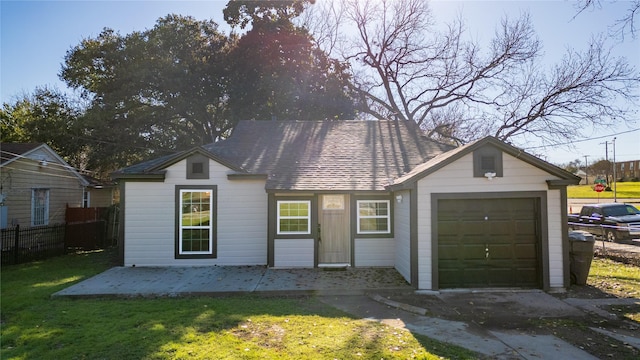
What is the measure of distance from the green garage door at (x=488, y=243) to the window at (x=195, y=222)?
7011 mm

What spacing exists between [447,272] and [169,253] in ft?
27.6

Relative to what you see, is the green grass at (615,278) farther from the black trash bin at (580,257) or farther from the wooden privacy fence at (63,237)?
the wooden privacy fence at (63,237)

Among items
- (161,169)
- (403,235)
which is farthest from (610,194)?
(161,169)

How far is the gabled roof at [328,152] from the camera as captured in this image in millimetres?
11898

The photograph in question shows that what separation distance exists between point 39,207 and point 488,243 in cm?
1823

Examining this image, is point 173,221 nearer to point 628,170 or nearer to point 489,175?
point 489,175

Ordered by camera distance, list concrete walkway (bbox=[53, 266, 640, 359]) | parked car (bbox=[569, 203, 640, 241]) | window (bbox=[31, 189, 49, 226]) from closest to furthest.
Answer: concrete walkway (bbox=[53, 266, 640, 359]), window (bbox=[31, 189, 49, 226]), parked car (bbox=[569, 203, 640, 241])

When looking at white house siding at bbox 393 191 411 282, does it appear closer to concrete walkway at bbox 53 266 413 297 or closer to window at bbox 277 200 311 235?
concrete walkway at bbox 53 266 413 297

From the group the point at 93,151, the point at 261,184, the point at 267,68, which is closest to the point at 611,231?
the point at 261,184

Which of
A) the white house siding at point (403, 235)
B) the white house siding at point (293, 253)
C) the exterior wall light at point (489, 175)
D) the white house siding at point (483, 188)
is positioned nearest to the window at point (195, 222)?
the white house siding at point (293, 253)

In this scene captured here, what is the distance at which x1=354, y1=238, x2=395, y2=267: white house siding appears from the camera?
11555 mm

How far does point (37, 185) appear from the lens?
16.1 metres

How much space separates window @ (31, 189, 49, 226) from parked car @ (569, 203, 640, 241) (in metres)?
24.1

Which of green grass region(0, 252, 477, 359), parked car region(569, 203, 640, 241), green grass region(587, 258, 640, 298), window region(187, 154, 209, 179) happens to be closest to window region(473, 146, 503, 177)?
green grass region(587, 258, 640, 298)
